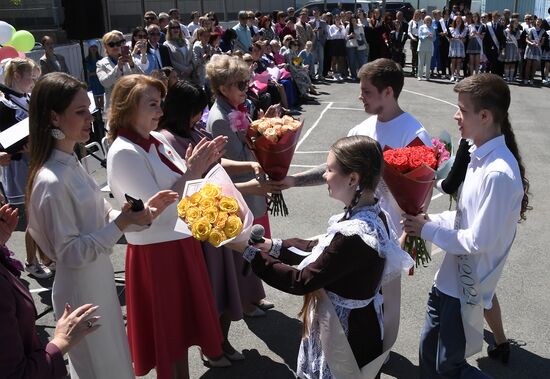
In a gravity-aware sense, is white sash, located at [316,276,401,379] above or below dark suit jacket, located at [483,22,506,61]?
below

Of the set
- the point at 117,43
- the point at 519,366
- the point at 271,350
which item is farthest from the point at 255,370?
the point at 117,43

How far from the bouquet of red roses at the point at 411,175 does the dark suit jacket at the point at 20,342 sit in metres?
2.00

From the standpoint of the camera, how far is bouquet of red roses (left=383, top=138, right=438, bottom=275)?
326 cm

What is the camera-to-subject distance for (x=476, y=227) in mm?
3139

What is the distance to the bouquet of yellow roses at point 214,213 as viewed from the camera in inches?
112

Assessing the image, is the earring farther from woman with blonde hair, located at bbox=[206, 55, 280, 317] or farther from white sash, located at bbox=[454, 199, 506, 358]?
white sash, located at bbox=[454, 199, 506, 358]

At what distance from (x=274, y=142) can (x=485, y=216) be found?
4.62 feet

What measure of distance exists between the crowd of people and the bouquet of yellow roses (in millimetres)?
146

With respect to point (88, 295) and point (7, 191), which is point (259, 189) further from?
point (7, 191)

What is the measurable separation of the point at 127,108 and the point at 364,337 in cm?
200

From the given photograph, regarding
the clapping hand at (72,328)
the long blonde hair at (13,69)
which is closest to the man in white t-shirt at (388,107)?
the clapping hand at (72,328)

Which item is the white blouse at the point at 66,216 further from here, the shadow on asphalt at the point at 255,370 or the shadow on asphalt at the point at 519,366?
the shadow on asphalt at the point at 519,366

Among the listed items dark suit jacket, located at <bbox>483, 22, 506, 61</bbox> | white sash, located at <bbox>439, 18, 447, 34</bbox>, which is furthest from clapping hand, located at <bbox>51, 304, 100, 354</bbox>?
white sash, located at <bbox>439, 18, 447, 34</bbox>

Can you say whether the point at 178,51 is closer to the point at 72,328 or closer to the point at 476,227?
the point at 476,227
